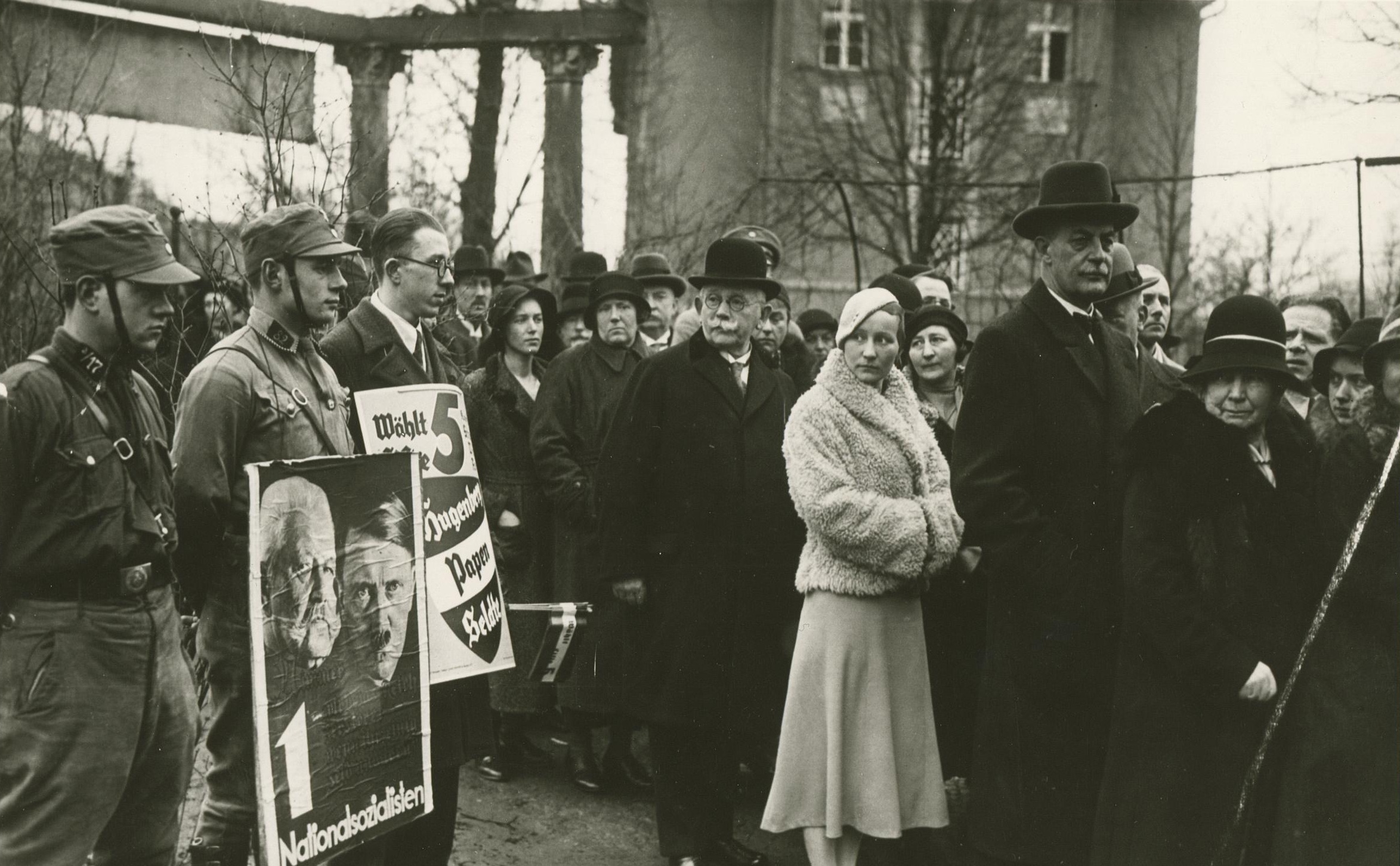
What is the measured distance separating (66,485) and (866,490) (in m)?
2.79

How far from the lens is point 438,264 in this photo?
5.20 metres

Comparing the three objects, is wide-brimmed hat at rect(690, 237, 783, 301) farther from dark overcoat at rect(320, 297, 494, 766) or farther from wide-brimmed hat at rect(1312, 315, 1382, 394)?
wide-brimmed hat at rect(1312, 315, 1382, 394)

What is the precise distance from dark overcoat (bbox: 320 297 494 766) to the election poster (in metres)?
0.09

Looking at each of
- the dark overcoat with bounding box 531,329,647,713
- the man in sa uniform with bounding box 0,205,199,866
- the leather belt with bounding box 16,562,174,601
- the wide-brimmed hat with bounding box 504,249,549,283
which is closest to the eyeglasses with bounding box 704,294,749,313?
the dark overcoat with bounding box 531,329,647,713

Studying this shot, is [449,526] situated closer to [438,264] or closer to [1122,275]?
[438,264]

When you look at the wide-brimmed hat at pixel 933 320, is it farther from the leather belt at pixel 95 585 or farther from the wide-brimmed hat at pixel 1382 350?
the leather belt at pixel 95 585

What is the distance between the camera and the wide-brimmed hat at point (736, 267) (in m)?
6.34

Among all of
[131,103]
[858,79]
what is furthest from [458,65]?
[858,79]

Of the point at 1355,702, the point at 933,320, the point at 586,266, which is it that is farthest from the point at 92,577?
the point at 586,266

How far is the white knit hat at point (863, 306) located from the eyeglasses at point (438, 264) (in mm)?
1464

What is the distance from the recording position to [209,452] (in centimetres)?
427

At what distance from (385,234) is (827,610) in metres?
2.06

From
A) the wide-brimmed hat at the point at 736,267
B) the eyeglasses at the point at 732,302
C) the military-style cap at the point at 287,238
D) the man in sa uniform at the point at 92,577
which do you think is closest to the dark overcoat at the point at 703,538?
the eyeglasses at the point at 732,302

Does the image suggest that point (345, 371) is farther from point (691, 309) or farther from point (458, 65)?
point (458, 65)
